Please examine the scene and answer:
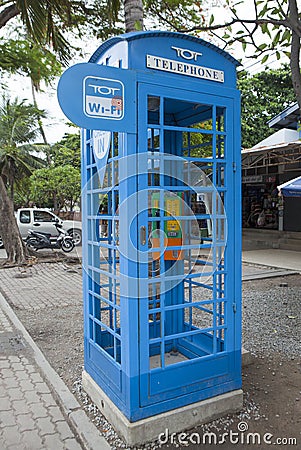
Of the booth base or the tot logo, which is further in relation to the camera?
the booth base

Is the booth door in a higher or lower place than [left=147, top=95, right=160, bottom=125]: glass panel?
lower

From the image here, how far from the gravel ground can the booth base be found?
0.05m

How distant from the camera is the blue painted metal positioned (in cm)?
286

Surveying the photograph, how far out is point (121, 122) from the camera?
274cm

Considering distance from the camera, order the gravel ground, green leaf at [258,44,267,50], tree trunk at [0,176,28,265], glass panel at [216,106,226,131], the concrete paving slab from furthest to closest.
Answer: tree trunk at [0,176,28,265]
the concrete paving slab
green leaf at [258,44,267,50]
glass panel at [216,106,226,131]
the gravel ground

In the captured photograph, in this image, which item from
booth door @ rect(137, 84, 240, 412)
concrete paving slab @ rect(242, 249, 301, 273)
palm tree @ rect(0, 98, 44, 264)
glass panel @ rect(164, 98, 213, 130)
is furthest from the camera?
palm tree @ rect(0, 98, 44, 264)

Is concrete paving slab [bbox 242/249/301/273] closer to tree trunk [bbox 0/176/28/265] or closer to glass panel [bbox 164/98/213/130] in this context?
tree trunk [bbox 0/176/28/265]

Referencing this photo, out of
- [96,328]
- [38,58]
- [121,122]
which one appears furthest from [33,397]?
[38,58]

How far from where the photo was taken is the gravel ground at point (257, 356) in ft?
10.3

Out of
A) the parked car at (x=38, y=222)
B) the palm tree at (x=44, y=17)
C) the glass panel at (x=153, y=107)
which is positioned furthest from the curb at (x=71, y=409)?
the parked car at (x=38, y=222)

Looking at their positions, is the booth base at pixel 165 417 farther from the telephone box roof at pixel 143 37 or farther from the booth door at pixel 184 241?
the telephone box roof at pixel 143 37

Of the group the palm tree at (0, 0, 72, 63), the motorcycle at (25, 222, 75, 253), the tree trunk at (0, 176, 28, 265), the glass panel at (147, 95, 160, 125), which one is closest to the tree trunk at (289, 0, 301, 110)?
the glass panel at (147, 95, 160, 125)

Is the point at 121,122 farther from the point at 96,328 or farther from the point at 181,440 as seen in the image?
the point at 181,440

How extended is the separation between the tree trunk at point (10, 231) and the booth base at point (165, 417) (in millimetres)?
8669
